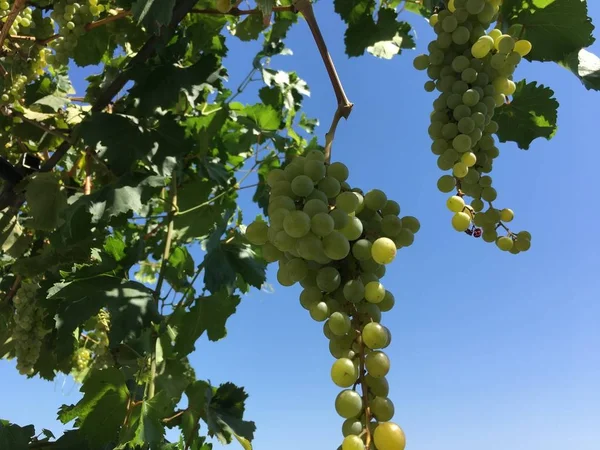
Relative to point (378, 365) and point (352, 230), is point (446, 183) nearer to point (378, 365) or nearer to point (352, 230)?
point (352, 230)

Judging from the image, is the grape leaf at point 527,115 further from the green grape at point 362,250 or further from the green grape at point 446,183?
the green grape at point 362,250

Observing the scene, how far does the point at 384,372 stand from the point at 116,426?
1.13 m

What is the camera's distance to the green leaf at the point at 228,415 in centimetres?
161

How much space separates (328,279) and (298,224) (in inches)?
3.7

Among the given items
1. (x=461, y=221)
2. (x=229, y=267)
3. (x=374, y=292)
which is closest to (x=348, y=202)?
(x=374, y=292)

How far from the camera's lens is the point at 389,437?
0.53 metres

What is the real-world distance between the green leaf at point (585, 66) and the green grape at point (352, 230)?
0.92 meters

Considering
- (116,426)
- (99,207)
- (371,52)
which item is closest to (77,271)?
(99,207)

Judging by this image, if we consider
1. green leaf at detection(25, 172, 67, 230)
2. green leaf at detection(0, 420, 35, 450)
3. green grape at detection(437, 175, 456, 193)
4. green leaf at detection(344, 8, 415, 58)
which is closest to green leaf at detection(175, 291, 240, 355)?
green leaf at detection(0, 420, 35, 450)

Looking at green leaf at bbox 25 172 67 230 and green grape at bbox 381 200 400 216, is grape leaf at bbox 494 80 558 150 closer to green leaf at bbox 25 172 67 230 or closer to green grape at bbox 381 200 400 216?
green grape at bbox 381 200 400 216

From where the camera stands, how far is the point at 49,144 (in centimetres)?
Answer: 230

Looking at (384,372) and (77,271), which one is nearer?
(384,372)

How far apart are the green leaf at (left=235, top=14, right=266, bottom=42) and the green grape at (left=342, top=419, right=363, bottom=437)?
6.48 feet

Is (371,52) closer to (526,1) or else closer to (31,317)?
(526,1)
